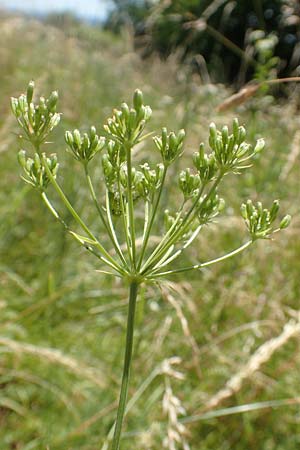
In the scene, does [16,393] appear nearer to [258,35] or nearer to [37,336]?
[37,336]

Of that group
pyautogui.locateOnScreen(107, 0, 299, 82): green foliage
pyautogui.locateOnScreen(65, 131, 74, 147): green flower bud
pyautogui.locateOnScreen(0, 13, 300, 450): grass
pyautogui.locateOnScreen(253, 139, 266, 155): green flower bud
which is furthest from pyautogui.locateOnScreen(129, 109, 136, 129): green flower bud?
pyautogui.locateOnScreen(107, 0, 299, 82): green foliage

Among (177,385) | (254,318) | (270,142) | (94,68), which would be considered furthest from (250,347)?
(94,68)

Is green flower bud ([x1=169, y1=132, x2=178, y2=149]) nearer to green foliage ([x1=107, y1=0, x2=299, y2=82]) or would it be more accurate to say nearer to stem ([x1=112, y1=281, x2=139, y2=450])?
stem ([x1=112, y1=281, x2=139, y2=450])

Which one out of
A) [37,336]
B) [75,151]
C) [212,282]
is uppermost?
[75,151]

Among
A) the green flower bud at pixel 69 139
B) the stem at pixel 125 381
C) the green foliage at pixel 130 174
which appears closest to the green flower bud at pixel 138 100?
the green foliage at pixel 130 174

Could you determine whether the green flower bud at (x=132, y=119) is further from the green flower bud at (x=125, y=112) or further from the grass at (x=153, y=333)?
the grass at (x=153, y=333)

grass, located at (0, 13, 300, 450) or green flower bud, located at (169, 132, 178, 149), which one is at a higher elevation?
green flower bud, located at (169, 132, 178, 149)

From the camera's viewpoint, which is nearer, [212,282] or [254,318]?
[254,318]

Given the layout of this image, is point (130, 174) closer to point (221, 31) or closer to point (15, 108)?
point (15, 108)
